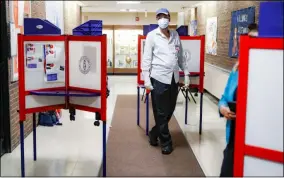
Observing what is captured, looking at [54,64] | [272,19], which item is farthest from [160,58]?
[272,19]

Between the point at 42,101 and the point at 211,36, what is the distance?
21.0 ft

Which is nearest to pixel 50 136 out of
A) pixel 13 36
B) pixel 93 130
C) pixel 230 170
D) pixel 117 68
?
pixel 93 130

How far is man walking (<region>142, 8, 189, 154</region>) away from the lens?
4129 mm

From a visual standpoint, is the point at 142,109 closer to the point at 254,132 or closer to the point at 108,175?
the point at 108,175

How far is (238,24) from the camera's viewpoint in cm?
667

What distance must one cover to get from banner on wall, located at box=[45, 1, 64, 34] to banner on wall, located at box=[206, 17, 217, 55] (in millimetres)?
3681

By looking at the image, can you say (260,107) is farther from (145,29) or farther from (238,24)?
(238,24)

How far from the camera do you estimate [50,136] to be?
16.1 feet

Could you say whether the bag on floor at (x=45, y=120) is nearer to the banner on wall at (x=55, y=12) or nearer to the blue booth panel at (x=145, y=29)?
the banner on wall at (x=55, y=12)

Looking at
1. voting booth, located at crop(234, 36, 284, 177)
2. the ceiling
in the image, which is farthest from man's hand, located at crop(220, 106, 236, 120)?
the ceiling

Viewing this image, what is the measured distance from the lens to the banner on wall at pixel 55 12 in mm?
6237

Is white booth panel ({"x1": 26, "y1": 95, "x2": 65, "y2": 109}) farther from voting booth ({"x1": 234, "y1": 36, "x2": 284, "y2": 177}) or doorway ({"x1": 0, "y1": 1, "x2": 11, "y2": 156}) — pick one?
voting booth ({"x1": 234, "y1": 36, "x2": 284, "y2": 177})

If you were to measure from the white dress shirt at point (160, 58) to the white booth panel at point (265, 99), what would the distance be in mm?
2358

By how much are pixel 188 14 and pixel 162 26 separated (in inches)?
341
